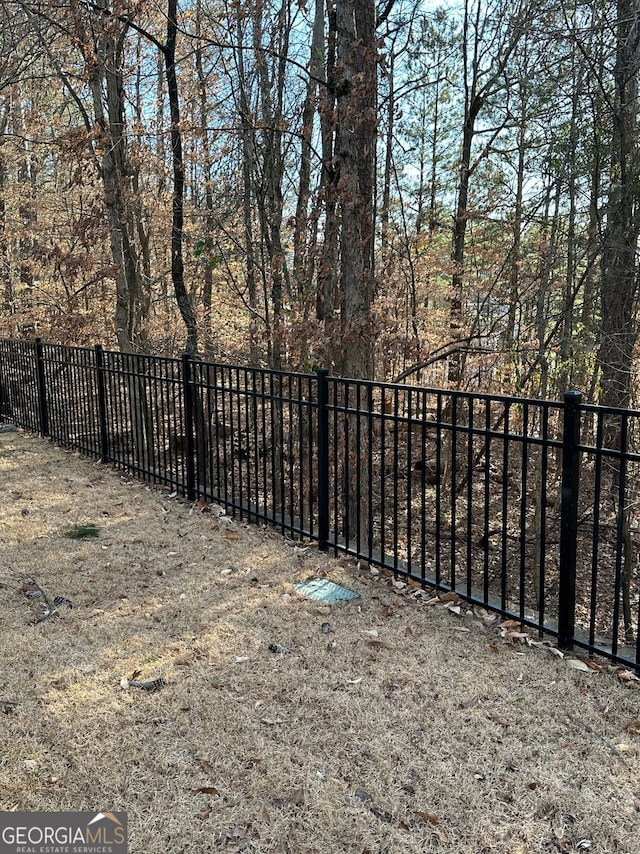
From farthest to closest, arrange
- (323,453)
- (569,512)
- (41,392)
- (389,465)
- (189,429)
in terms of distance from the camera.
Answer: (389,465)
(41,392)
(189,429)
(323,453)
(569,512)

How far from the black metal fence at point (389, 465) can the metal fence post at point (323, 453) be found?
15mm

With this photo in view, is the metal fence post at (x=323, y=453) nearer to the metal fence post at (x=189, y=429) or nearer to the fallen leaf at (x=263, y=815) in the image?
the metal fence post at (x=189, y=429)

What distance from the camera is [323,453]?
5.12 meters

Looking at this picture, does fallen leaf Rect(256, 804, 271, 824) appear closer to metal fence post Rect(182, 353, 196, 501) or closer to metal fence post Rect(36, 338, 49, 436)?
metal fence post Rect(182, 353, 196, 501)

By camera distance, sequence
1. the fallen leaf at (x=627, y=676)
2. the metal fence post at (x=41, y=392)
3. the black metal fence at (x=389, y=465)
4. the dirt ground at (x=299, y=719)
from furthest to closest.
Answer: the metal fence post at (x=41, y=392) < the black metal fence at (x=389, y=465) < the fallen leaf at (x=627, y=676) < the dirt ground at (x=299, y=719)

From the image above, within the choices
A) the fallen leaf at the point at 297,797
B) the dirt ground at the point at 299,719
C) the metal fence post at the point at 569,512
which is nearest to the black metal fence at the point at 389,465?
the metal fence post at the point at 569,512

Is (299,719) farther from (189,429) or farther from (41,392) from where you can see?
(41,392)

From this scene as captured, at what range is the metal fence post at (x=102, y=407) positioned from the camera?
8203 millimetres

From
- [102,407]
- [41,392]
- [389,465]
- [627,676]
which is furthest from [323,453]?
[389,465]

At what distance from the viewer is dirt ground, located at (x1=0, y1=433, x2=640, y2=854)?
240 cm

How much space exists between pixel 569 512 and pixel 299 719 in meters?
1.75

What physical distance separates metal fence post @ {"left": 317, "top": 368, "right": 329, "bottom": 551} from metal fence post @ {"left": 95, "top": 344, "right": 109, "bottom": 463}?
4.04 metres

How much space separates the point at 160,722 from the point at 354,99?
544cm

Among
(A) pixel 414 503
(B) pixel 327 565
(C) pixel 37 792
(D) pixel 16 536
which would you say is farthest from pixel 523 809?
(A) pixel 414 503
